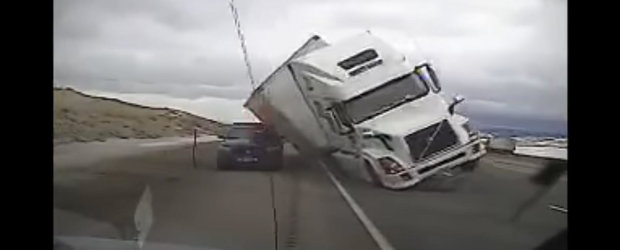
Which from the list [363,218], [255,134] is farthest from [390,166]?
[255,134]

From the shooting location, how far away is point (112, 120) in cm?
279

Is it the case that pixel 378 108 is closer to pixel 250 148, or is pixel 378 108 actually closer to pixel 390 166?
pixel 390 166

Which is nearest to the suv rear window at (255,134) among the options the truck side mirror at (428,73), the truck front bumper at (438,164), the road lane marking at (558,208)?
the truck front bumper at (438,164)

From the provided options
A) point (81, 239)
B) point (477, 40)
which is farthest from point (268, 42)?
point (81, 239)

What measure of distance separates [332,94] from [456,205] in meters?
0.53

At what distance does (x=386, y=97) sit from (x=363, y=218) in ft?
1.29

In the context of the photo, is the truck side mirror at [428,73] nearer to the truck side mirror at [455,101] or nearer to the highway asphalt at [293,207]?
the truck side mirror at [455,101]

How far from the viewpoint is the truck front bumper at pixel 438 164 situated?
2.66 metres

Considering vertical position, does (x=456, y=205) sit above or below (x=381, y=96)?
below

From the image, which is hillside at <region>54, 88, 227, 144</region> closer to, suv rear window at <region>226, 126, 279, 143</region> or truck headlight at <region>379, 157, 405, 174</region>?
suv rear window at <region>226, 126, 279, 143</region>

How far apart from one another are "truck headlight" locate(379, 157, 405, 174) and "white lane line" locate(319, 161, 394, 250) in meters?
0.15

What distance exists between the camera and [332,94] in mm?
2695

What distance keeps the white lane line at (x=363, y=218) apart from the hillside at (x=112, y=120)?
41 cm
